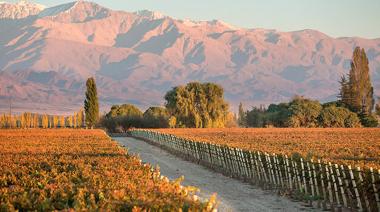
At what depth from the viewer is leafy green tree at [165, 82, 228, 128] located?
113688mm

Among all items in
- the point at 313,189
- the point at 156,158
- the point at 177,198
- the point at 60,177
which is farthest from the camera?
the point at 156,158

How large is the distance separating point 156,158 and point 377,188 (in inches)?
1126

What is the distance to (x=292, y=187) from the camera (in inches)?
1032

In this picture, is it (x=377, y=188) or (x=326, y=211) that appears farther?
(x=326, y=211)

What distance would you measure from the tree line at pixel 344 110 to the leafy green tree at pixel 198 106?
7.74 meters

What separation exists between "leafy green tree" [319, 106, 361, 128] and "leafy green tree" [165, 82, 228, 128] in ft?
54.2

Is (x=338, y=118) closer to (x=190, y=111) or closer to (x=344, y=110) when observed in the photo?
(x=344, y=110)

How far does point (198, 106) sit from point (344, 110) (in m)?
22.5

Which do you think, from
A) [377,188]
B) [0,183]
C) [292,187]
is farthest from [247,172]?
[0,183]

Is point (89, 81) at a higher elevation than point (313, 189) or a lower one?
higher

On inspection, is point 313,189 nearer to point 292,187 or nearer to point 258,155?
point 292,187

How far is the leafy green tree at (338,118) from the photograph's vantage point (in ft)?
350

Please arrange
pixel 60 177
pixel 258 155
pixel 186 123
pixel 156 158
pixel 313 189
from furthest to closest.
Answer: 1. pixel 186 123
2. pixel 156 158
3. pixel 258 155
4. pixel 313 189
5. pixel 60 177

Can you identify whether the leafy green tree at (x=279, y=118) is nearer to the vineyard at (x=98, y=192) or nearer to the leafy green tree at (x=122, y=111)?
the leafy green tree at (x=122, y=111)
